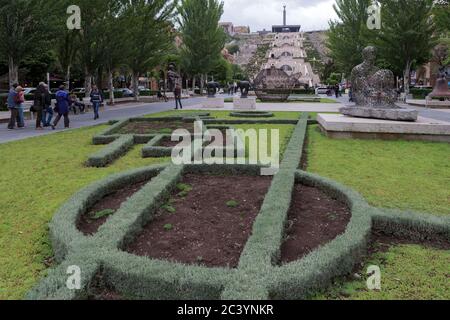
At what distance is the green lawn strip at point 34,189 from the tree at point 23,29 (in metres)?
7.62

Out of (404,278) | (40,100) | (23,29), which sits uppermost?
(23,29)

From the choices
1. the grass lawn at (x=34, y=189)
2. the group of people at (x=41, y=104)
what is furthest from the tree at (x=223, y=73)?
the grass lawn at (x=34, y=189)

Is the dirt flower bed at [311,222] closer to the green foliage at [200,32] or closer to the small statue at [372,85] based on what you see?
the small statue at [372,85]

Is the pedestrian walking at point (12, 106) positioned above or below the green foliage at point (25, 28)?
below

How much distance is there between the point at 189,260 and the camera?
394cm

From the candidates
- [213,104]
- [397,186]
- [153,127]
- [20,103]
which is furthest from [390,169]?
[213,104]

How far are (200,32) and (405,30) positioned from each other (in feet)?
66.6

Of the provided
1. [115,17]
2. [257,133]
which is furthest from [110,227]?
[115,17]

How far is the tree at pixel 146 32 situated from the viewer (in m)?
27.1

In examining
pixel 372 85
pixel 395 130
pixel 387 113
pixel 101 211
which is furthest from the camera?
pixel 372 85

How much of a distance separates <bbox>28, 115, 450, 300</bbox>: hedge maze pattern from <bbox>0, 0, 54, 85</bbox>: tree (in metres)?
14.3

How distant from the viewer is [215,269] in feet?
11.4

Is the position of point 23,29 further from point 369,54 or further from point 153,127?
point 369,54

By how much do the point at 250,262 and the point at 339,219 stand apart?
1874mm
